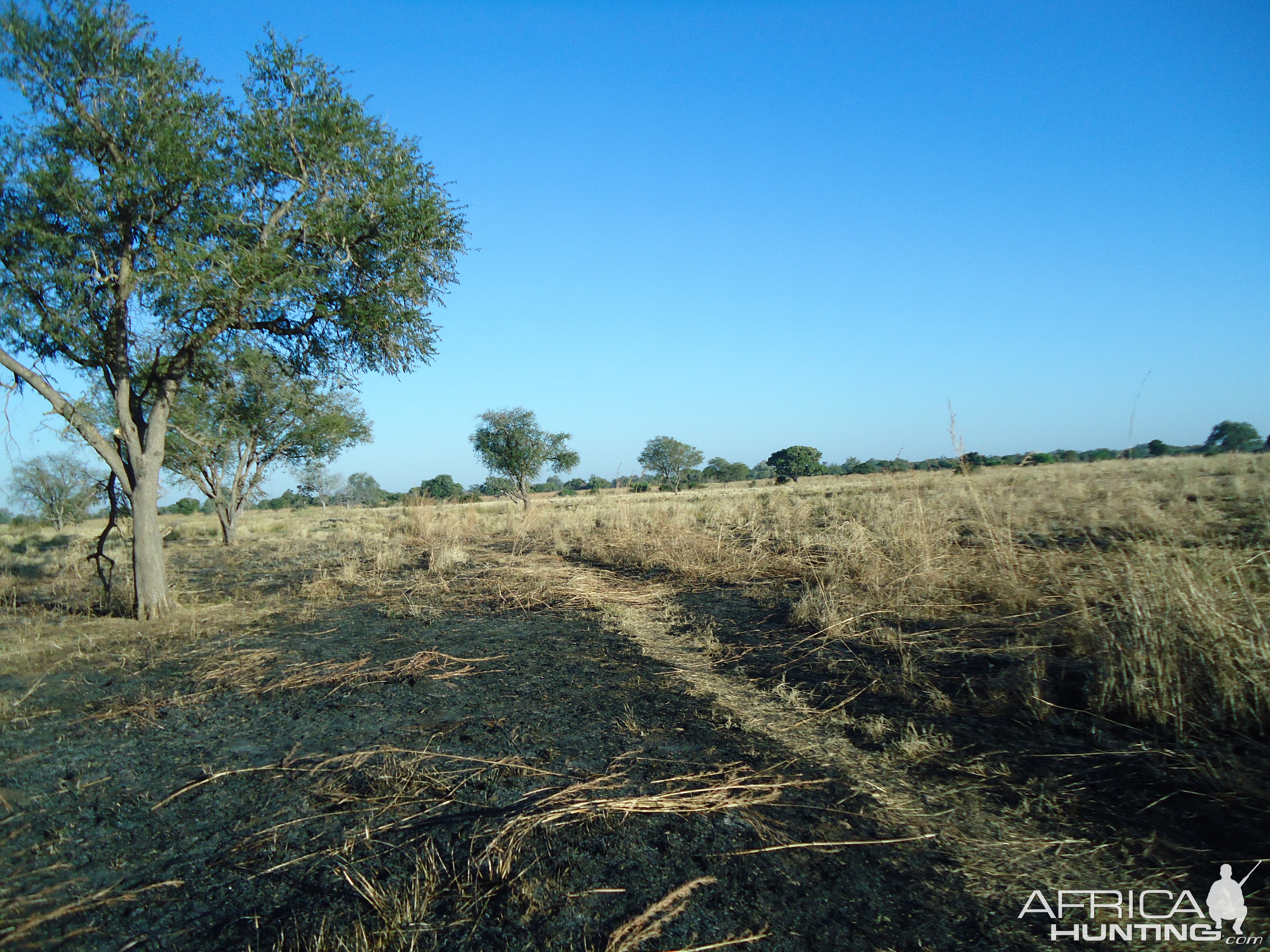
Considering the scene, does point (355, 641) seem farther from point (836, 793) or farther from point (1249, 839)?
point (1249, 839)

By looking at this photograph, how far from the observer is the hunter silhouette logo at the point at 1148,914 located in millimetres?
1955

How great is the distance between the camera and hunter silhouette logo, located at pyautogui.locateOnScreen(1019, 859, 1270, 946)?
1955 millimetres

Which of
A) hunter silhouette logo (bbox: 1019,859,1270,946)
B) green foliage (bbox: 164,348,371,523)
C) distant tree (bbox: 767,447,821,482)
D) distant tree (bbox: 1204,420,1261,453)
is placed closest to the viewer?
hunter silhouette logo (bbox: 1019,859,1270,946)

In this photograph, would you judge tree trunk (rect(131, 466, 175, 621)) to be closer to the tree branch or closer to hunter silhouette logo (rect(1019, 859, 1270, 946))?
the tree branch

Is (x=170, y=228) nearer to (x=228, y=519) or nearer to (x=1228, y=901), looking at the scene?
(x=1228, y=901)

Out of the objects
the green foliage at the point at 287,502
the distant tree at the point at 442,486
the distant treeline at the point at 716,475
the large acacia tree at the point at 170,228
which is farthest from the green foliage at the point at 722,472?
the large acacia tree at the point at 170,228

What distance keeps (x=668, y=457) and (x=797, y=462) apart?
17.0m

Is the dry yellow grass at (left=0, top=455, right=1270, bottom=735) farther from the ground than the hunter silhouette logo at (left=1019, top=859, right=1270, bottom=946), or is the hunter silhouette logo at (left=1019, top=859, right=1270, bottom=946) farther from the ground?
the dry yellow grass at (left=0, top=455, right=1270, bottom=735)

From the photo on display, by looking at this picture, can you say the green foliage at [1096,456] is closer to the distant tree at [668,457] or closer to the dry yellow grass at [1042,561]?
the dry yellow grass at [1042,561]

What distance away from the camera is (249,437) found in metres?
20.8

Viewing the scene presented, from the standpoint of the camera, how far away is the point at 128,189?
6973 mm

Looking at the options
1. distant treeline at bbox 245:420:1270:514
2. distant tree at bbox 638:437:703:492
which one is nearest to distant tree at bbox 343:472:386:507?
distant treeline at bbox 245:420:1270:514

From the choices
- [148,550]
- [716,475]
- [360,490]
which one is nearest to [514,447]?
[148,550]

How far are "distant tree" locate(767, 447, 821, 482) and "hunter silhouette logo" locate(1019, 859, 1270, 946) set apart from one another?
45004 millimetres
